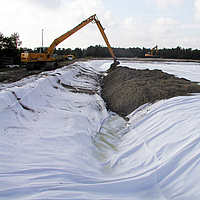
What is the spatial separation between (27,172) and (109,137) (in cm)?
210

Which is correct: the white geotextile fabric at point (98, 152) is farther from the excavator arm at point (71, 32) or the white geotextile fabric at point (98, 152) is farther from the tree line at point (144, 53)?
the tree line at point (144, 53)

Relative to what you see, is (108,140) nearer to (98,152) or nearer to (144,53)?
(98,152)

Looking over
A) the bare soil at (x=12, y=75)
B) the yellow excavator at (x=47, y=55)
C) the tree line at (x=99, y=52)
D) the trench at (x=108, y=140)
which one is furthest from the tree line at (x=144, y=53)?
the trench at (x=108, y=140)

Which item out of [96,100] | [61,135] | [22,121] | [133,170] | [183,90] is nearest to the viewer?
[133,170]

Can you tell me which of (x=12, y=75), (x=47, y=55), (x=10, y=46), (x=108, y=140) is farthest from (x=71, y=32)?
(x=108, y=140)

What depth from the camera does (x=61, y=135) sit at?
138 inches

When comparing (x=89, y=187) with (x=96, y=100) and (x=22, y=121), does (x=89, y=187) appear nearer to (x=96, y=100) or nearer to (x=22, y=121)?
(x=22, y=121)

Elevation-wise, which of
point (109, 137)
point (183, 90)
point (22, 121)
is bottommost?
point (109, 137)

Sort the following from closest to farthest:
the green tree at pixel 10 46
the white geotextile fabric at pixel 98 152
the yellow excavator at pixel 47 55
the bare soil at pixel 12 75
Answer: the white geotextile fabric at pixel 98 152 < the bare soil at pixel 12 75 < the yellow excavator at pixel 47 55 < the green tree at pixel 10 46

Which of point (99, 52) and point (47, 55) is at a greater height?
point (99, 52)

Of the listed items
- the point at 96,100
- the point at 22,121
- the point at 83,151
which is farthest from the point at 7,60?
the point at 83,151

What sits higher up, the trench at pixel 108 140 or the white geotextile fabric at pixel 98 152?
the white geotextile fabric at pixel 98 152

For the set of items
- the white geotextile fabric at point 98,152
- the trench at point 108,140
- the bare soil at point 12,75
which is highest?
the bare soil at point 12,75

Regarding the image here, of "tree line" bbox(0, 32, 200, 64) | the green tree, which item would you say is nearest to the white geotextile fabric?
"tree line" bbox(0, 32, 200, 64)
